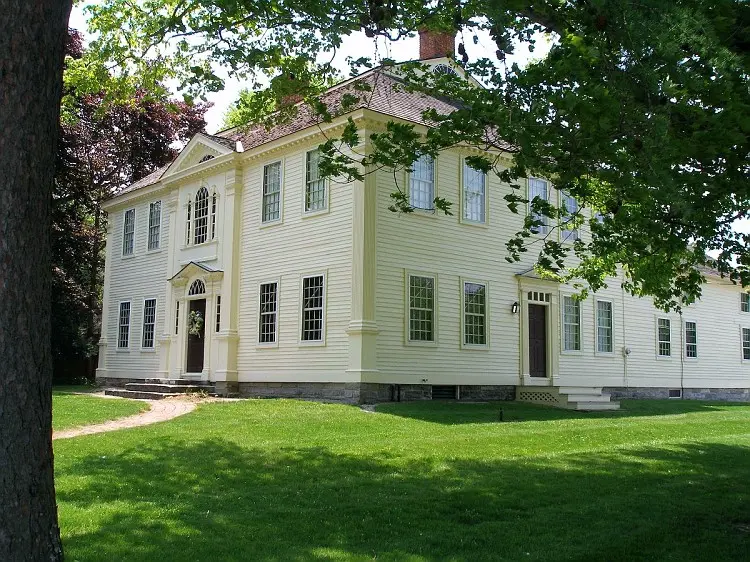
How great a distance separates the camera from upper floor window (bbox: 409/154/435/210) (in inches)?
733

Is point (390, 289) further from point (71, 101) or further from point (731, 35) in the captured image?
point (731, 35)

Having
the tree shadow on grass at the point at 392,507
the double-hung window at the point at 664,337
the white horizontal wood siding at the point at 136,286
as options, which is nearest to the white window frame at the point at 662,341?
the double-hung window at the point at 664,337

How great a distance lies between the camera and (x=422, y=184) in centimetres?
1881

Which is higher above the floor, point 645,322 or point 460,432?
point 645,322

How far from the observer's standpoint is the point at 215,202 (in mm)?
22109

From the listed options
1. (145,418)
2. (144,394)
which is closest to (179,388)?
(144,394)

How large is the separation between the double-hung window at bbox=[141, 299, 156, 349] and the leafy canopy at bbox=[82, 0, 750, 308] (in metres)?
14.0

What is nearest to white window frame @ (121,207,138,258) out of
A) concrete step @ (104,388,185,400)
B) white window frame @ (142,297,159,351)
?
white window frame @ (142,297,159,351)

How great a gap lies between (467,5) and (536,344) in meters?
13.9

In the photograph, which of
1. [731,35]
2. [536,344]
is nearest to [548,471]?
[731,35]

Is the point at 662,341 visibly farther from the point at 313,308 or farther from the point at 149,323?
the point at 149,323

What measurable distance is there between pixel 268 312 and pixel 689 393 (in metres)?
15.9

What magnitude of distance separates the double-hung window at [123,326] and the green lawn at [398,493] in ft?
42.6

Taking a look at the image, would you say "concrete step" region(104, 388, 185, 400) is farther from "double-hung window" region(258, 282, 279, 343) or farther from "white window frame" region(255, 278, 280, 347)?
"double-hung window" region(258, 282, 279, 343)
